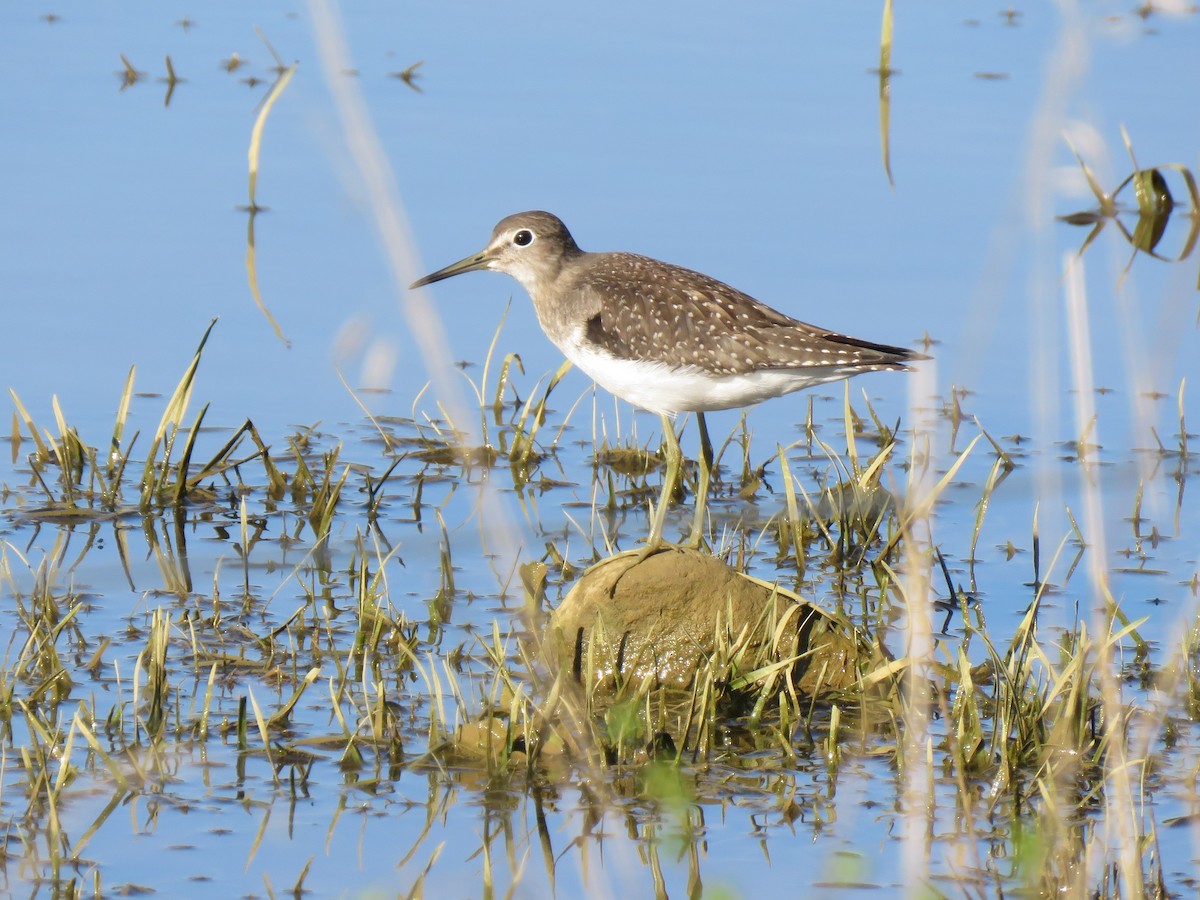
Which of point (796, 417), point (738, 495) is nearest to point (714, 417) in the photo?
point (796, 417)

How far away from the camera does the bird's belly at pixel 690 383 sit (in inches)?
297

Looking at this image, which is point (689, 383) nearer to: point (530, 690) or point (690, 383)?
point (690, 383)

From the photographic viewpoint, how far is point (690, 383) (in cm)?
754

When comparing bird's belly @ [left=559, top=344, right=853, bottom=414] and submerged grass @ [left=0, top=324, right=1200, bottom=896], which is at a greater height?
bird's belly @ [left=559, top=344, right=853, bottom=414]

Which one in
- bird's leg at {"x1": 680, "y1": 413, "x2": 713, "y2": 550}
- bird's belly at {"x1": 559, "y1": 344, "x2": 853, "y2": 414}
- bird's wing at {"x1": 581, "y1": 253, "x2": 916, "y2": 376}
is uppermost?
bird's wing at {"x1": 581, "y1": 253, "x2": 916, "y2": 376}

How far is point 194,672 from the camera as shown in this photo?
6.31 meters

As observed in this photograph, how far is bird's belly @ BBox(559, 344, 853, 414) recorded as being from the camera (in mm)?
7555

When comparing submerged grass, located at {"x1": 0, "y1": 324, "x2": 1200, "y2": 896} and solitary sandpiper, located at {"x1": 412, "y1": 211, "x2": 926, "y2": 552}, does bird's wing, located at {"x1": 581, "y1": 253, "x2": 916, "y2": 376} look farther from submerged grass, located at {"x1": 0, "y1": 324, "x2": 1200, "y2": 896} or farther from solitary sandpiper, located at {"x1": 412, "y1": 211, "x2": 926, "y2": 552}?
submerged grass, located at {"x1": 0, "y1": 324, "x2": 1200, "y2": 896}

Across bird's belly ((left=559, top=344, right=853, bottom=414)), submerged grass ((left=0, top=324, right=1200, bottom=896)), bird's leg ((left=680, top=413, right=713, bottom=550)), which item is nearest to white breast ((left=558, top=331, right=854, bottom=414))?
bird's belly ((left=559, top=344, right=853, bottom=414))

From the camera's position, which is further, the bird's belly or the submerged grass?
the bird's belly

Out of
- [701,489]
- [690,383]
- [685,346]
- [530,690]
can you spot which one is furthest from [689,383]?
[530,690]

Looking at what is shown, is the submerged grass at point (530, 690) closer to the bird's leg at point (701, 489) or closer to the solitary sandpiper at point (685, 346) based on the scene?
the bird's leg at point (701, 489)

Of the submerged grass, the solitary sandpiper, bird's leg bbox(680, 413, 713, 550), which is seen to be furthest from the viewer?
the solitary sandpiper

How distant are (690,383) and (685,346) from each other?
16 centimetres
